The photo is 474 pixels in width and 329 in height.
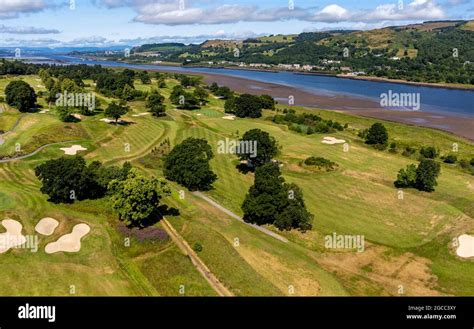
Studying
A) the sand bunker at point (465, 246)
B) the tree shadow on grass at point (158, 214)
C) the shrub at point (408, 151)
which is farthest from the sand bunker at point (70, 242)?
the shrub at point (408, 151)

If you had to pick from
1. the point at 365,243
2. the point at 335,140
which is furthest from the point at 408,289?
the point at 335,140

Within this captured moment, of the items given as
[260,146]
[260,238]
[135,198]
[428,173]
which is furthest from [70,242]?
[428,173]

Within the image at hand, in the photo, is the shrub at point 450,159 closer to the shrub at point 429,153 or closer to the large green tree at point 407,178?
the shrub at point 429,153

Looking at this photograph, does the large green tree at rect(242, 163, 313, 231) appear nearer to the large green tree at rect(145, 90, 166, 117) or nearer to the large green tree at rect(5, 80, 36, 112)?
the large green tree at rect(145, 90, 166, 117)

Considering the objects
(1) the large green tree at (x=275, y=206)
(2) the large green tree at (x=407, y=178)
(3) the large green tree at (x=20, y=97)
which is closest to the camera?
(1) the large green tree at (x=275, y=206)

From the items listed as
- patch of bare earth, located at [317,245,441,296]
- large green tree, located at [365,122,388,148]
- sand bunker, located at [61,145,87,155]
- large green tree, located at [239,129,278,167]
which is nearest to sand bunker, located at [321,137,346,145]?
large green tree, located at [365,122,388,148]

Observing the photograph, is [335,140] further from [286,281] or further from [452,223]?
[286,281]
